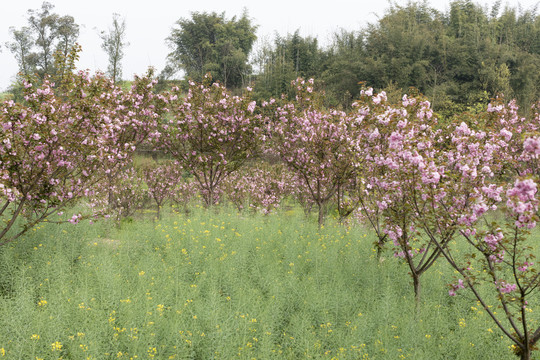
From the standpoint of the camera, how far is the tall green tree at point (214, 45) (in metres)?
37.5

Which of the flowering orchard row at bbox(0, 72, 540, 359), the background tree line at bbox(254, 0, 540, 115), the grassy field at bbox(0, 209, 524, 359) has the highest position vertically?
the background tree line at bbox(254, 0, 540, 115)

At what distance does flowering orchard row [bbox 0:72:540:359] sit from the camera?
140 inches

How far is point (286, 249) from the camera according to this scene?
21.4ft

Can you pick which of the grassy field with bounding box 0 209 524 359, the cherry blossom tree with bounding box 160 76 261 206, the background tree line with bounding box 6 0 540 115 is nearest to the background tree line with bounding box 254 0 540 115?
the background tree line with bounding box 6 0 540 115

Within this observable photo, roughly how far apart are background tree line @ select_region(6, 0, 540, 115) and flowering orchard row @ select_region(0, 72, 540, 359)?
54.2ft

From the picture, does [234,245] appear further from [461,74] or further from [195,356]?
[461,74]

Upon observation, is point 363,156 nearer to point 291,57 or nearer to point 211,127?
point 211,127

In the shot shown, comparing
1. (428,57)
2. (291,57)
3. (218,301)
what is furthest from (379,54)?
(218,301)

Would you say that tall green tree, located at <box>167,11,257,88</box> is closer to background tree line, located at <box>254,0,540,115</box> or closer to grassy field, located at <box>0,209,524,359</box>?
background tree line, located at <box>254,0,540,115</box>

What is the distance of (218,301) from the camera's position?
4434mm

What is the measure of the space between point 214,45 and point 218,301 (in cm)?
3893

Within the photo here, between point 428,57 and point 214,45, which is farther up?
point 214,45

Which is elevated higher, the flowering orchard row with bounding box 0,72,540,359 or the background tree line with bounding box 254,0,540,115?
the background tree line with bounding box 254,0,540,115

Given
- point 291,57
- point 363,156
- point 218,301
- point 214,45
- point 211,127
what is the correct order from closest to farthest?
point 218,301 < point 363,156 < point 211,127 < point 291,57 < point 214,45
